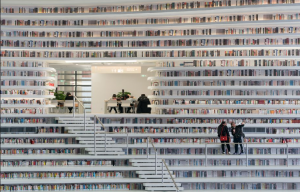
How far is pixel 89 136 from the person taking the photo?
10906 mm

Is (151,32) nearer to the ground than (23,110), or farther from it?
farther from it

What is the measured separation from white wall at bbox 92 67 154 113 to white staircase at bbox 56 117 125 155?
3754 mm

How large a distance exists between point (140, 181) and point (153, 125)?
5.63 ft

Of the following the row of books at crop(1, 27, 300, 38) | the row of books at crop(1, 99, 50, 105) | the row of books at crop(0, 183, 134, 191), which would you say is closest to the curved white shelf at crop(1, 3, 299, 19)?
the row of books at crop(1, 27, 300, 38)

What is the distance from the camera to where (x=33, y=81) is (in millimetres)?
11594

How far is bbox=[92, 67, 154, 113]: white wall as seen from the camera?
1505cm

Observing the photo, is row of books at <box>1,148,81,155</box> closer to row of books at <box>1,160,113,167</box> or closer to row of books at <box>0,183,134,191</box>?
row of books at <box>1,160,113,167</box>

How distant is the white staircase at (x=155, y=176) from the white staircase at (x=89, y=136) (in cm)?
58

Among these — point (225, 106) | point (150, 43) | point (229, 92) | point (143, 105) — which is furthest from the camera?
point (143, 105)

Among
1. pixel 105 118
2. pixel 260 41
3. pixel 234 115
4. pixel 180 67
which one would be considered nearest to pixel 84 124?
pixel 105 118

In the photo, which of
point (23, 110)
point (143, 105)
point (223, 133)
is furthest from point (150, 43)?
point (23, 110)

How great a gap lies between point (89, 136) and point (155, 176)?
1967 mm

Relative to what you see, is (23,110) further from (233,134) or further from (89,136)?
(233,134)

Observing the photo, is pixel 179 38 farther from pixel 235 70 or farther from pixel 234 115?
pixel 234 115
